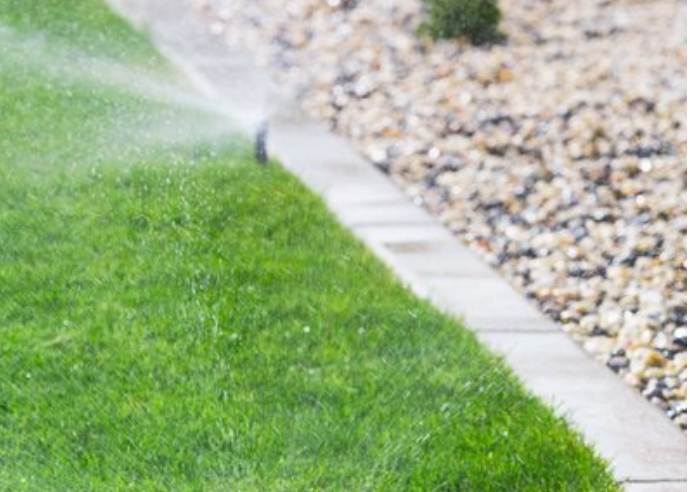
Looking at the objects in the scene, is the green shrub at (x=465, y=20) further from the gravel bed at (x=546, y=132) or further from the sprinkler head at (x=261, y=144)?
the sprinkler head at (x=261, y=144)

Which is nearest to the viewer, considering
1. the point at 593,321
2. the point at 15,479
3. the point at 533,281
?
the point at 15,479

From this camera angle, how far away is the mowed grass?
11.4 ft

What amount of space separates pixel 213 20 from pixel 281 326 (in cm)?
457

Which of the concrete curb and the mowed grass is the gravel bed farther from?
the mowed grass

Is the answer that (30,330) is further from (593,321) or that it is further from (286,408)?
(593,321)

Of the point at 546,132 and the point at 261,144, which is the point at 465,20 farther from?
A: the point at 261,144

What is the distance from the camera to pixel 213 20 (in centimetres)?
838

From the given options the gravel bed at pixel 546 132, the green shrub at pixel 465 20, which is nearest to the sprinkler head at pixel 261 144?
the gravel bed at pixel 546 132

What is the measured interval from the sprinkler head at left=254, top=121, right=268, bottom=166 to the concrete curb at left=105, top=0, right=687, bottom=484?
0.18m

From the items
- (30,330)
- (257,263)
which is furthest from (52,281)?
(257,263)

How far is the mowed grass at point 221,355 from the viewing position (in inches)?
137

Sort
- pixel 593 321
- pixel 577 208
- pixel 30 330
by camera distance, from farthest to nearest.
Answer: pixel 577 208, pixel 593 321, pixel 30 330

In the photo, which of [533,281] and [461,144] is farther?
[461,144]

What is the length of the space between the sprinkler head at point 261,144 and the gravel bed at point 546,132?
0.68 meters
